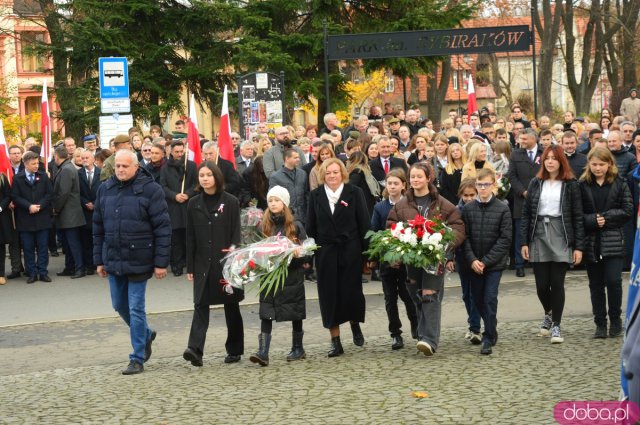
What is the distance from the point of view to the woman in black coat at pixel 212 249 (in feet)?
32.6

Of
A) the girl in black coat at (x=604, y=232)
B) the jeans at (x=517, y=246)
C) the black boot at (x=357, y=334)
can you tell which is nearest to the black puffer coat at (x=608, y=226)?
the girl in black coat at (x=604, y=232)

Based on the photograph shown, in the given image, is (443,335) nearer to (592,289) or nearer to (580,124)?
(592,289)

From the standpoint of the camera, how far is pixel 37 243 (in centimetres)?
1642

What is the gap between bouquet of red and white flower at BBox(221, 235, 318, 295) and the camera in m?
9.73

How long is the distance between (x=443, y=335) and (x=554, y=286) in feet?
4.12

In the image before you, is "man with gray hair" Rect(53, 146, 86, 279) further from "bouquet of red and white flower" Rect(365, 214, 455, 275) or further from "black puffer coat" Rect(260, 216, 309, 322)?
"bouquet of red and white flower" Rect(365, 214, 455, 275)

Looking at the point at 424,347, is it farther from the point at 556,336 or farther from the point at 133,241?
the point at 133,241

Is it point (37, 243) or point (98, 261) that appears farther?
point (37, 243)

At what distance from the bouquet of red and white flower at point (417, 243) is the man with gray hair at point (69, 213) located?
7.80 metres

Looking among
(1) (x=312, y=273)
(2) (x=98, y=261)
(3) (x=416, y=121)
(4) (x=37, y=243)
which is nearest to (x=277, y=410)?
(2) (x=98, y=261)

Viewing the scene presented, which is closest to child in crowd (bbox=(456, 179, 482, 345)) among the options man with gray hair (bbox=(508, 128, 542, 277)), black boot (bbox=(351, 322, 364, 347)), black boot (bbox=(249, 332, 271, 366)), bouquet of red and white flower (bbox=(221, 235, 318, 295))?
black boot (bbox=(351, 322, 364, 347))

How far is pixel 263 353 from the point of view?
383 inches

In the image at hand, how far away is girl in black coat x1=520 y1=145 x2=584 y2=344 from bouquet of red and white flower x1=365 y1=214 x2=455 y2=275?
1.12m

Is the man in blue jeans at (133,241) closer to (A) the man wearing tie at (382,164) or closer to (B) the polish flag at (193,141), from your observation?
(A) the man wearing tie at (382,164)
